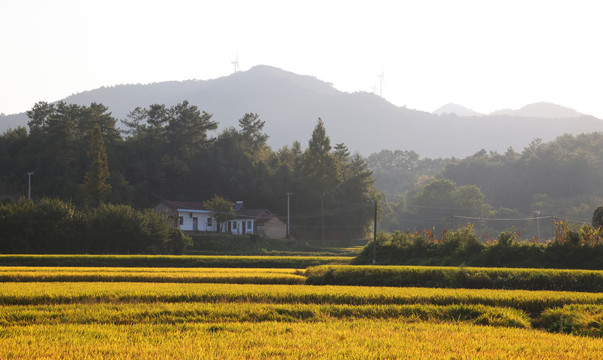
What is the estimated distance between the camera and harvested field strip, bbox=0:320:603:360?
10172 mm

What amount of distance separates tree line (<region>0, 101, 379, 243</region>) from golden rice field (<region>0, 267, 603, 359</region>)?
169 feet

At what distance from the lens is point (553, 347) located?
11.2 m

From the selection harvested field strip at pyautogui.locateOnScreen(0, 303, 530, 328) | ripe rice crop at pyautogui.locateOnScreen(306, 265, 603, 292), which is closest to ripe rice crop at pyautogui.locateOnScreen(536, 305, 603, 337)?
harvested field strip at pyautogui.locateOnScreen(0, 303, 530, 328)

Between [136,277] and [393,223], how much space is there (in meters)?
93.6

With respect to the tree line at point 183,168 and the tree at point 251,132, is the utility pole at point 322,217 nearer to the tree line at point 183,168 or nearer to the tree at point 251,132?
the tree line at point 183,168

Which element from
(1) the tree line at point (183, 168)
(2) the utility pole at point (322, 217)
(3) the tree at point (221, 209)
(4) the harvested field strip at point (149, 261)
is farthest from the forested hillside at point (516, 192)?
(4) the harvested field strip at point (149, 261)

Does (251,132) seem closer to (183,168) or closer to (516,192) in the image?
(183,168)

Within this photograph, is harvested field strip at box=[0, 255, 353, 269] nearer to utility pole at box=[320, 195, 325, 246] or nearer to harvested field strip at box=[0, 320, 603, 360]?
harvested field strip at box=[0, 320, 603, 360]

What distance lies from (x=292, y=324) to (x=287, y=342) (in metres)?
2.19

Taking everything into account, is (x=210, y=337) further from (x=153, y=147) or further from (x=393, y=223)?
(x=393, y=223)

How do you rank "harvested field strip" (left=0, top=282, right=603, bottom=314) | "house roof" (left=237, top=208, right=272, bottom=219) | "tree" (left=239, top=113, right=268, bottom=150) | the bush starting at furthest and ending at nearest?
"tree" (left=239, top=113, right=268, bottom=150)
"house roof" (left=237, top=208, right=272, bottom=219)
the bush
"harvested field strip" (left=0, top=282, right=603, bottom=314)

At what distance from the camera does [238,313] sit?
14.2m

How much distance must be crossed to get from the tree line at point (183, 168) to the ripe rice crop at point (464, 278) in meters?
46.4

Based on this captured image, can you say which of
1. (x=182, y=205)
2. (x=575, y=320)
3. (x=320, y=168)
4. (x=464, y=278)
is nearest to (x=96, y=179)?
(x=182, y=205)
